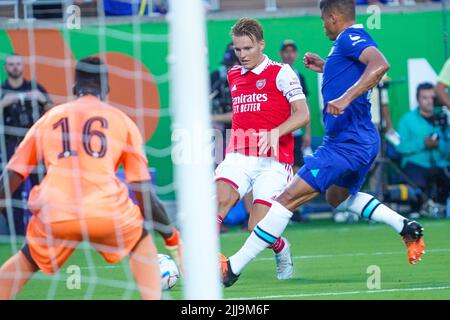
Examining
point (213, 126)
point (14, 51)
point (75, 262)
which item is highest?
point (14, 51)

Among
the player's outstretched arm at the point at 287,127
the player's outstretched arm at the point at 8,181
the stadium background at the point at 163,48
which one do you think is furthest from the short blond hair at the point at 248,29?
the stadium background at the point at 163,48

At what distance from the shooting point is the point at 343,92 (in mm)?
9266

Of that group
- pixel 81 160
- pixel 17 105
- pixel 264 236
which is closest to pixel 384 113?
pixel 17 105

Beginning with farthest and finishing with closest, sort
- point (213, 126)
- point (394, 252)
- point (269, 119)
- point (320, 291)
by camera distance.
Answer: point (213, 126) → point (394, 252) → point (269, 119) → point (320, 291)

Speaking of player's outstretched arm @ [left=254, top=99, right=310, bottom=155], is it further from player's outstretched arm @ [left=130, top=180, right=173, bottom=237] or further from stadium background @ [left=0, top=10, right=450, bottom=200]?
stadium background @ [left=0, top=10, right=450, bottom=200]

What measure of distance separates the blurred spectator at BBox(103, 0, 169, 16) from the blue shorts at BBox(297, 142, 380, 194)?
742cm

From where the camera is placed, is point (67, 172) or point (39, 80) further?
point (39, 80)

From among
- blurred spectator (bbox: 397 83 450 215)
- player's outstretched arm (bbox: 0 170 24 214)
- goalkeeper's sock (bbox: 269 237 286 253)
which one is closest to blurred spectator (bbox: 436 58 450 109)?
blurred spectator (bbox: 397 83 450 215)

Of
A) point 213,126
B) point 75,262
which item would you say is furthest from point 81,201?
point 213,126

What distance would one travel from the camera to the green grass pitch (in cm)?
877

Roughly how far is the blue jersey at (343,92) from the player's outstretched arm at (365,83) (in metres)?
0.34

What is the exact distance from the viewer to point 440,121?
16.0 metres
